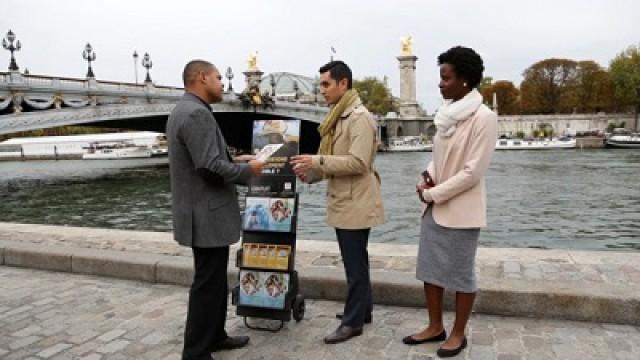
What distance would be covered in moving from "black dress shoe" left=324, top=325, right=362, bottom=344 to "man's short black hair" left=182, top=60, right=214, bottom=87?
1916 millimetres

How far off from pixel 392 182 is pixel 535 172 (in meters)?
8.18

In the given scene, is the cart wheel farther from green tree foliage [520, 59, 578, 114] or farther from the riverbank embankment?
green tree foliage [520, 59, 578, 114]

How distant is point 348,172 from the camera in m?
3.77

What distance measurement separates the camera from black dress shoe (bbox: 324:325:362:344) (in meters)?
3.94

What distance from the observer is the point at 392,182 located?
2609cm

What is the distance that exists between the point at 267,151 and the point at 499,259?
2.80m

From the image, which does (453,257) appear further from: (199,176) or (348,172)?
(199,176)

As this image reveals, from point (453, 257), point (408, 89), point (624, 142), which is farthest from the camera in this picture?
point (408, 89)

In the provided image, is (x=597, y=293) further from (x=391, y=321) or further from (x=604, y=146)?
(x=604, y=146)

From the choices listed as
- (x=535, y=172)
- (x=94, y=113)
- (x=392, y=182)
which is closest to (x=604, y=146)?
(x=535, y=172)

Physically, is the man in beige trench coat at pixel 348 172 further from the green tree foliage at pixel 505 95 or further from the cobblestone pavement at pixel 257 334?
the green tree foliage at pixel 505 95

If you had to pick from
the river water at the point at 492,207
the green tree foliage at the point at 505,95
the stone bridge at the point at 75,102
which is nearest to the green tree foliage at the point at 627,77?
the green tree foliage at the point at 505,95

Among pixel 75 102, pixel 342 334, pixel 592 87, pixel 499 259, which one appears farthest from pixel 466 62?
pixel 592 87

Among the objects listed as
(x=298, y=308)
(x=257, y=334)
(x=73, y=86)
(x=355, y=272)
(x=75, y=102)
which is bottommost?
(x=257, y=334)
